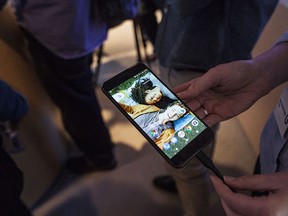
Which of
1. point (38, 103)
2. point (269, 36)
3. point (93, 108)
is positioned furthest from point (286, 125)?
point (38, 103)

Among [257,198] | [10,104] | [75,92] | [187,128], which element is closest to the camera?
[257,198]

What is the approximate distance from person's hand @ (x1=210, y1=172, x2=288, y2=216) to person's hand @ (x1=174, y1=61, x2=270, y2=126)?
0.14m

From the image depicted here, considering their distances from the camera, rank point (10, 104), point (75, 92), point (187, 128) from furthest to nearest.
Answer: point (75, 92)
point (10, 104)
point (187, 128)

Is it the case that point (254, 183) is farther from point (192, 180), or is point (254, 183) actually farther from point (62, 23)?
point (62, 23)

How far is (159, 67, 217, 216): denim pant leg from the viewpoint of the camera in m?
0.65

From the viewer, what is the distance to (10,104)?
690mm

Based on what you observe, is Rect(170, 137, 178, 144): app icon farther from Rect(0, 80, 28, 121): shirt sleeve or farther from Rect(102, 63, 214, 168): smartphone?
Rect(0, 80, 28, 121): shirt sleeve

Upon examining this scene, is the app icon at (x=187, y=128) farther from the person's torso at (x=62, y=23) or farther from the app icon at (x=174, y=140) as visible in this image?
the person's torso at (x=62, y=23)

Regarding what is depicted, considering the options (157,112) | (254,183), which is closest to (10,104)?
(157,112)

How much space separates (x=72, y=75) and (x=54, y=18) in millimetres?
177

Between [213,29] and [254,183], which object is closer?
[254,183]

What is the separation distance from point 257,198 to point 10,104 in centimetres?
61

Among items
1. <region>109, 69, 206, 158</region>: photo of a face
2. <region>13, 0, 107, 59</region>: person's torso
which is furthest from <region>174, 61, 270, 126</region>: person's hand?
<region>13, 0, 107, 59</region>: person's torso

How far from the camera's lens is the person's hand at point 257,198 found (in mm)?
344
